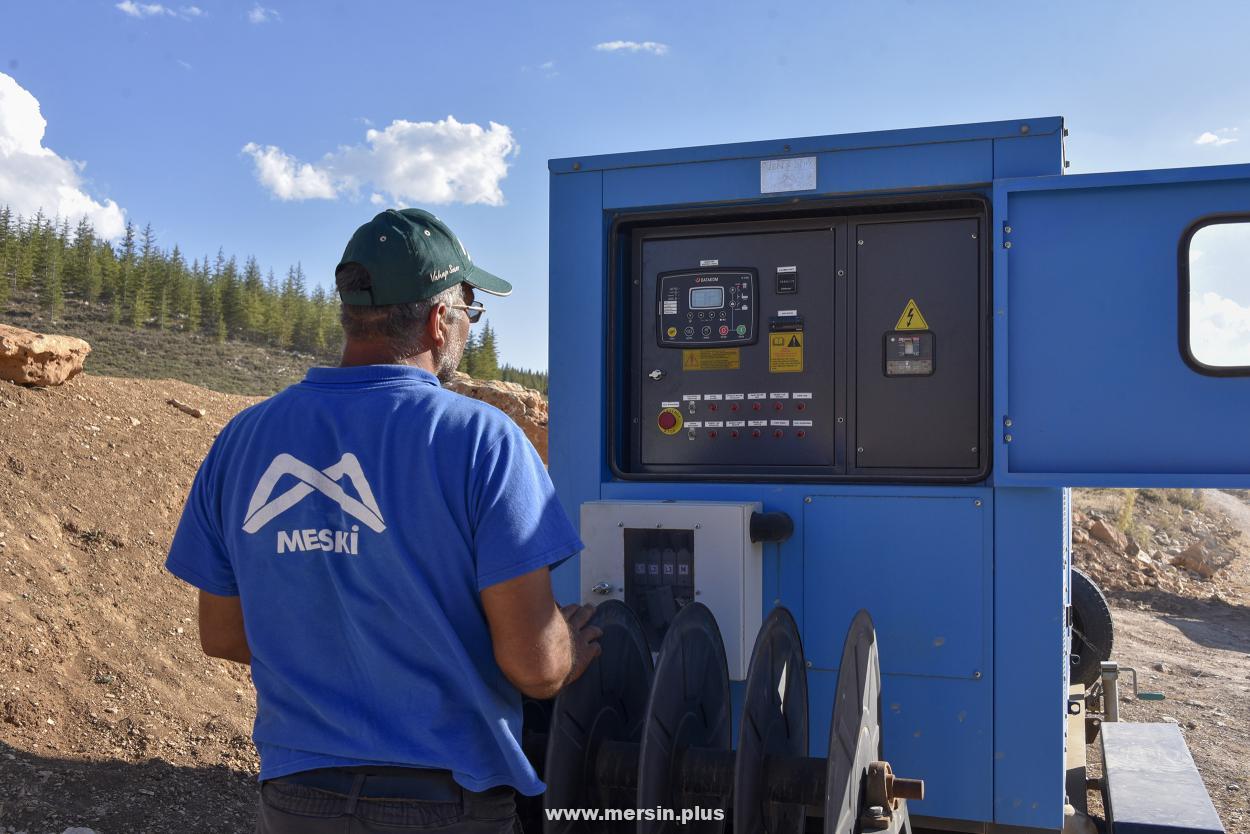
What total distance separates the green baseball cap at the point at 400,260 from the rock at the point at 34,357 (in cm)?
826

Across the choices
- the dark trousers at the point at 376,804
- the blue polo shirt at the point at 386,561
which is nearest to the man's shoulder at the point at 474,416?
the blue polo shirt at the point at 386,561

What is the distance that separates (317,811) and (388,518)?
1.81ft

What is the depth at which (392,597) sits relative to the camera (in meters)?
1.85

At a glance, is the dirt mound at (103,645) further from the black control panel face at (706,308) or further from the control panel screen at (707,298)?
the control panel screen at (707,298)

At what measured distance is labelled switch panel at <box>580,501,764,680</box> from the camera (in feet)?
10.7

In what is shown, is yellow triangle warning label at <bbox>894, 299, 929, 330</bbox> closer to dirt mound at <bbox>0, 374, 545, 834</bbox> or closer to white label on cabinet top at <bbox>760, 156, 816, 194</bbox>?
white label on cabinet top at <bbox>760, 156, 816, 194</bbox>

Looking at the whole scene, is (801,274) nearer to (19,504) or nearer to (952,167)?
(952,167)

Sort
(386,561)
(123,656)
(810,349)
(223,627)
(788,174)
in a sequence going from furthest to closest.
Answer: (123,656), (810,349), (788,174), (223,627), (386,561)

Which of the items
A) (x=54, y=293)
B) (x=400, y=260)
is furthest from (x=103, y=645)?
(x=54, y=293)

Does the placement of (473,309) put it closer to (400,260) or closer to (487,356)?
(400,260)

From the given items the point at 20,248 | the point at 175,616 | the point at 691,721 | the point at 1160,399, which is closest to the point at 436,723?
the point at 691,721

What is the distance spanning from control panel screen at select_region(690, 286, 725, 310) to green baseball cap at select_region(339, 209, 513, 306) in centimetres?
168

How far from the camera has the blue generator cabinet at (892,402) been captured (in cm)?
309

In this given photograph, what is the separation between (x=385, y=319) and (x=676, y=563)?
1624 mm
